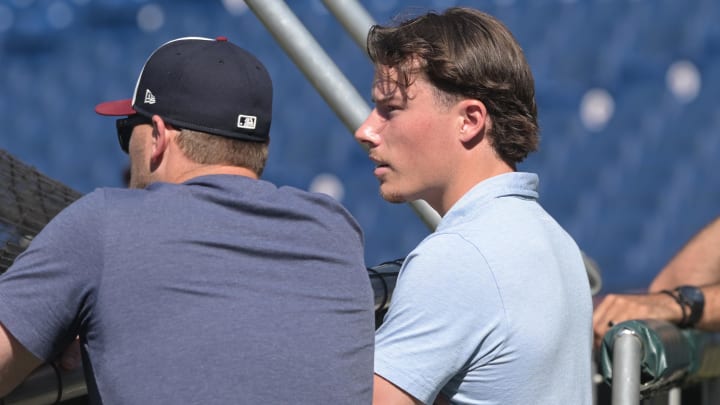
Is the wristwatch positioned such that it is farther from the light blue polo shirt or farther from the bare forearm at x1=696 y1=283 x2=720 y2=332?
the light blue polo shirt

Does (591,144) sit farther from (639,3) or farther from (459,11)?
(459,11)

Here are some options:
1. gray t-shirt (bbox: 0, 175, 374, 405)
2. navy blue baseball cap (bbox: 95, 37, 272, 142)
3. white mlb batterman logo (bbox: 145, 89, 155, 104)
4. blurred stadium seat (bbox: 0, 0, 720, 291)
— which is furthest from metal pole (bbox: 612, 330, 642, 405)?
blurred stadium seat (bbox: 0, 0, 720, 291)

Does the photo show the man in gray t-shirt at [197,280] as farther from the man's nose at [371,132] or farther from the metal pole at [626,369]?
the metal pole at [626,369]

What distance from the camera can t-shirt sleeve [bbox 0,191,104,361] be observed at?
3.51 ft

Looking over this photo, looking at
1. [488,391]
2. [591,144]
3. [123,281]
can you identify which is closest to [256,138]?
[123,281]

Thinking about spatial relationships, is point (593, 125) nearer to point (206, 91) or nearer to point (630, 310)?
point (630, 310)

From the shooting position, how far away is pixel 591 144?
15.0ft

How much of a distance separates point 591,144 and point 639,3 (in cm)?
57

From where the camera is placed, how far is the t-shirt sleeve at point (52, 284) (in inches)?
42.1

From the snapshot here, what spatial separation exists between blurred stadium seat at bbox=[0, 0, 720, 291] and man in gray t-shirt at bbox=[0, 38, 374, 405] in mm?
3286

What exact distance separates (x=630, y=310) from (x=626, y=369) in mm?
287

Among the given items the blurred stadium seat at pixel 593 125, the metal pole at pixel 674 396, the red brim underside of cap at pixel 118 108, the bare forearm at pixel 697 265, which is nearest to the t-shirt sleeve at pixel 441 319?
the red brim underside of cap at pixel 118 108

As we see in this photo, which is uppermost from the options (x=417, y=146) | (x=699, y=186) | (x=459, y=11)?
(x=459, y=11)

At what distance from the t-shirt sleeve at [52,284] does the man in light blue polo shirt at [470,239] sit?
0.30 m
